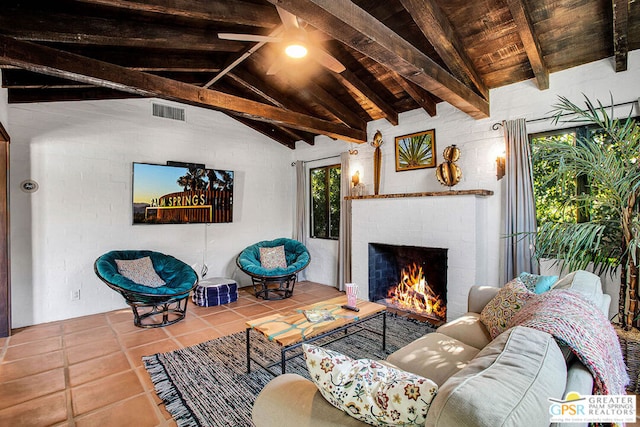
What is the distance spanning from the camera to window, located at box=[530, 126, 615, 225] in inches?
122

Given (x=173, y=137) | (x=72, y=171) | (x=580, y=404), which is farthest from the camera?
(x=173, y=137)

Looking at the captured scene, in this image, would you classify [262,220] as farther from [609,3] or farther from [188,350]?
[609,3]

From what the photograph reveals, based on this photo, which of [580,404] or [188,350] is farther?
[188,350]

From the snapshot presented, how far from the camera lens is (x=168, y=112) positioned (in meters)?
4.83

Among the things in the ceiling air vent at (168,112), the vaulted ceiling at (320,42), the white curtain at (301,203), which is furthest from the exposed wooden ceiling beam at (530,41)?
→ the ceiling air vent at (168,112)

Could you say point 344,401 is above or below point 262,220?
below

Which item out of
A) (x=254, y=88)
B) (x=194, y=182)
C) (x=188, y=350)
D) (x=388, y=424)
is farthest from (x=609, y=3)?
(x=194, y=182)

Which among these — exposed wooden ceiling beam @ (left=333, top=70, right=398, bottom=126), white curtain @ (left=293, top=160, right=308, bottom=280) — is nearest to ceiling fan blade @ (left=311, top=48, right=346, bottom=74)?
exposed wooden ceiling beam @ (left=333, top=70, right=398, bottom=126)

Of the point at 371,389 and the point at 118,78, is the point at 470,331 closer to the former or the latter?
the point at 371,389

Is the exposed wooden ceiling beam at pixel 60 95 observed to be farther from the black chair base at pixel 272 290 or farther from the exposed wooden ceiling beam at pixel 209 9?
the black chair base at pixel 272 290

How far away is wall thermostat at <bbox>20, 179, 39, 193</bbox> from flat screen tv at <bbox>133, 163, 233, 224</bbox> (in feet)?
3.46

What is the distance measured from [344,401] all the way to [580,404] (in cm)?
72

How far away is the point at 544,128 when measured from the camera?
11.1 ft

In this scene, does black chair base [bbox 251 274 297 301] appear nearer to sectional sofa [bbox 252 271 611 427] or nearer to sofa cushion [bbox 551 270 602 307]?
sectional sofa [bbox 252 271 611 427]
